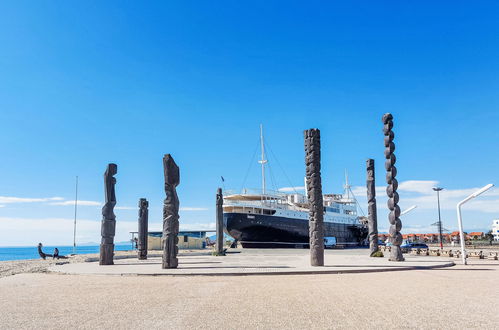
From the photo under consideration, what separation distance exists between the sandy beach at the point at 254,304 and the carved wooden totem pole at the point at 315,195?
546 centimetres

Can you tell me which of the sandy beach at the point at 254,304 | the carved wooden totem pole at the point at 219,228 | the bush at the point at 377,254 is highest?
the carved wooden totem pole at the point at 219,228

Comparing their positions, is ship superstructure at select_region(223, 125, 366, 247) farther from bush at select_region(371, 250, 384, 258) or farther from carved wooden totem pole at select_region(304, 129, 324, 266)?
carved wooden totem pole at select_region(304, 129, 324, 266)

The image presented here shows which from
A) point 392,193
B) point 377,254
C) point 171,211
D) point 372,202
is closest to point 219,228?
point 372,202

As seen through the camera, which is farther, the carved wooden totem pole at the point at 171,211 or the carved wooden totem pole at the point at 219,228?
the carved wooden totem pole at the point at 219,228

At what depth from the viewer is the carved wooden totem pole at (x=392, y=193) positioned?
2105 cm

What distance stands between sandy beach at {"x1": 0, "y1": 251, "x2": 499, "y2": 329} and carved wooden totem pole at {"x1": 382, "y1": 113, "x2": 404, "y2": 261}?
335 inches

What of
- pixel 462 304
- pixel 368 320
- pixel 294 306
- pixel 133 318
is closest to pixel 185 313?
pixel 133 318

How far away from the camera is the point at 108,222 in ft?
66.7

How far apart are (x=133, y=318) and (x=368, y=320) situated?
162 inches

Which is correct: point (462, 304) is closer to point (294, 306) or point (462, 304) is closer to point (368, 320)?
point (368, 320)

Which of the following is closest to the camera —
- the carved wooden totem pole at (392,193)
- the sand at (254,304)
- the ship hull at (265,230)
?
the sand at (254,304)

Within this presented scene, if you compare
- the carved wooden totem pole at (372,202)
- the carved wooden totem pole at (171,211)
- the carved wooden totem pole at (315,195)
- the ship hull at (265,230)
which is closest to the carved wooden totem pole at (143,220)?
the carved wooden totem pole at (171,211)

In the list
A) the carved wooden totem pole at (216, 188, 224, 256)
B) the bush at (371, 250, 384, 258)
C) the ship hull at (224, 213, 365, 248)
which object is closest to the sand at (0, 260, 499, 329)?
the bush at (371, 250, 384, 258)

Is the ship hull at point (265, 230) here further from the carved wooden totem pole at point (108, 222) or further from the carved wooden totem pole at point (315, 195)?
the carved wooden totem pole at point (315, 195)
